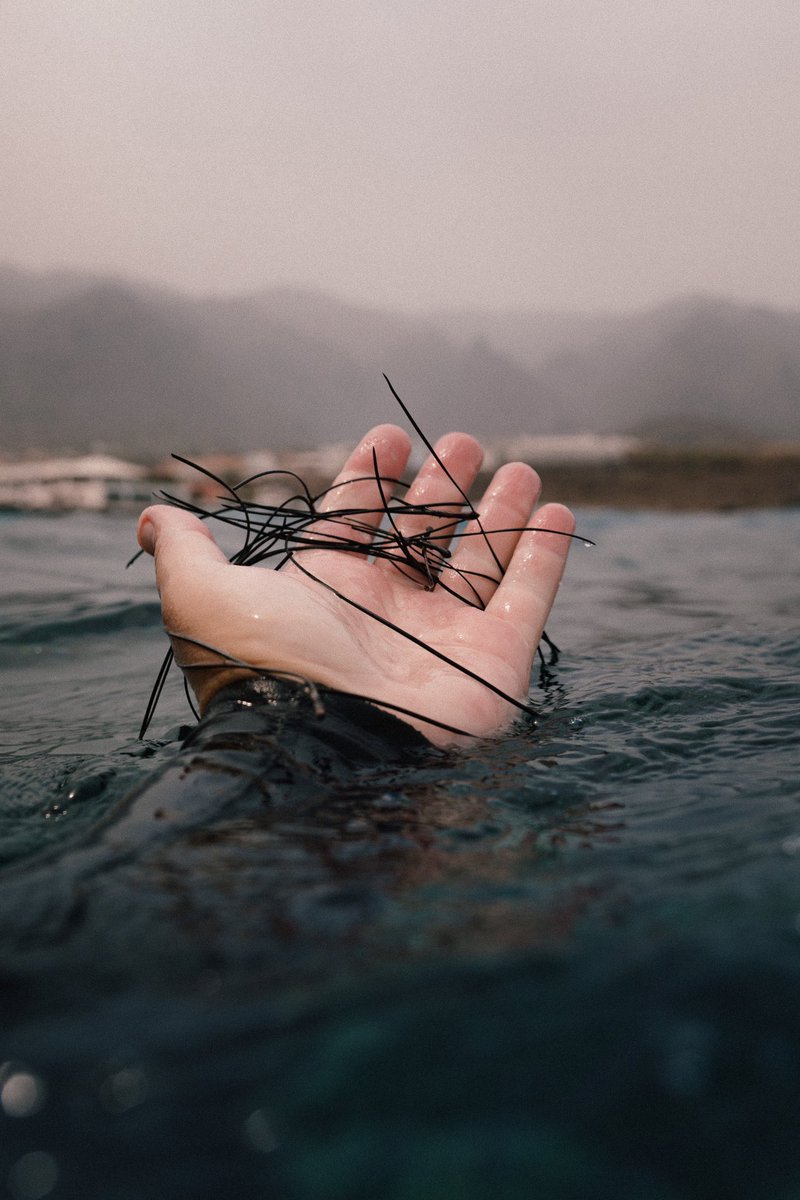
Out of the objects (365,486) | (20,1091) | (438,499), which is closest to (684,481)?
(438,499)

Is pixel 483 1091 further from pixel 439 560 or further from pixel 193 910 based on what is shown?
pixel 439 560

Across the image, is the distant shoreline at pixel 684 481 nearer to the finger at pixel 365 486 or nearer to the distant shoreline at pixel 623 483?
the distant shoreline at pixel 623 483

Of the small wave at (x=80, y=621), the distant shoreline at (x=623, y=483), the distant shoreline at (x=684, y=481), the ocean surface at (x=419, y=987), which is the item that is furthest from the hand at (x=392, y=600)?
the distant shoreline at (x=684, y=481)

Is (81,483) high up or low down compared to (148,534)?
up

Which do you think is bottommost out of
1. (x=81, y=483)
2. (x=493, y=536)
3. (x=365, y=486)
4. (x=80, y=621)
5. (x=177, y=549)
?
(x=80, y=621)

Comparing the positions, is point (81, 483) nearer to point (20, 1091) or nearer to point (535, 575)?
point (535, 575)

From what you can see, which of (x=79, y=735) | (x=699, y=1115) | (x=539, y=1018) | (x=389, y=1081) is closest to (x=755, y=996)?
(x=699, y=1115)
